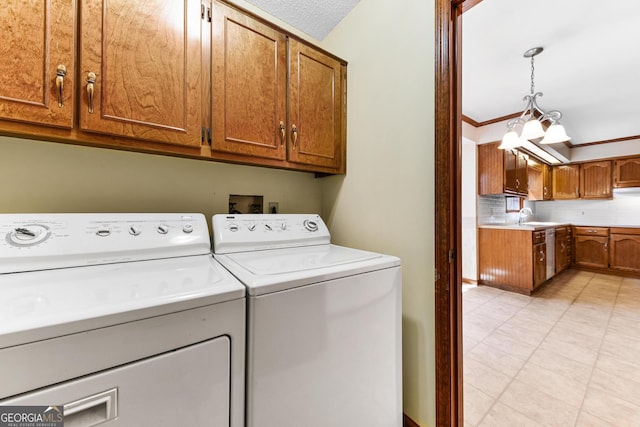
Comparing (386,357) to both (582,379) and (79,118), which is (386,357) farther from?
(582,379)

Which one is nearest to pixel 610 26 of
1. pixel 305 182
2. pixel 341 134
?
pixel 341 134

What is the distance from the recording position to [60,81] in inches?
34.4

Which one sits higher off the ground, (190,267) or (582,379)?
(190,267)

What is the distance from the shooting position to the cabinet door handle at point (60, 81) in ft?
2.86

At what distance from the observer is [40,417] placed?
0.49m

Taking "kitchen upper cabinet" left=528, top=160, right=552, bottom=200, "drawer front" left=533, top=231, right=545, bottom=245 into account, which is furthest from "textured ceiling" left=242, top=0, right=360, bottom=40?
"kitchen upper cabinet" left=528, top=160, right=552, bottom=200

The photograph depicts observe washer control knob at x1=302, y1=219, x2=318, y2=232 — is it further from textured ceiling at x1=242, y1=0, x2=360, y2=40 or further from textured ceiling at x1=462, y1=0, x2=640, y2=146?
textured ceiling at x1=462, y1=0, x2=640, y2=146

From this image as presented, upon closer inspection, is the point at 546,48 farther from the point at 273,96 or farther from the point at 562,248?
the point at 562,248

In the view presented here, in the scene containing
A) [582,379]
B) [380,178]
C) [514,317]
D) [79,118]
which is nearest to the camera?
[79,118]

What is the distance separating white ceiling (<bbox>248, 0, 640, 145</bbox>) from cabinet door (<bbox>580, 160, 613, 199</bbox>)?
176 centimetres

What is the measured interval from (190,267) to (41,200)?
77cm

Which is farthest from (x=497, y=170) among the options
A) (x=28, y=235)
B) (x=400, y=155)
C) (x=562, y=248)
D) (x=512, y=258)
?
(x=28, y=235)

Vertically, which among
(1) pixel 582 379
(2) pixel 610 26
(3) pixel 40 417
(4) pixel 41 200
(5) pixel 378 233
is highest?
(2) pixel 610 26

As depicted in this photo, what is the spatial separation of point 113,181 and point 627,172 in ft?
22.6
